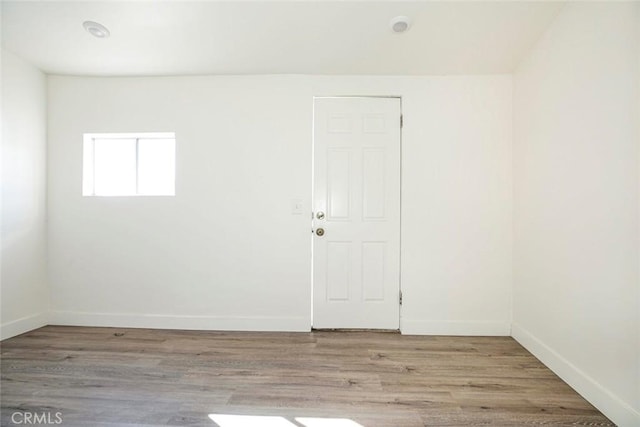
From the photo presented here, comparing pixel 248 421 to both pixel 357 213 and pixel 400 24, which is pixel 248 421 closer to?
pixel 357 213

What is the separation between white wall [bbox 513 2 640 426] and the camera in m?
1.49

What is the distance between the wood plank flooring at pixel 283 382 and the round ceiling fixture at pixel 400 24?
8.09 ft

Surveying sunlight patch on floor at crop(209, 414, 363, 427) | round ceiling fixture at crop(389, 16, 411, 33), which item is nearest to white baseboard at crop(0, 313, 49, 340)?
sunlight patch on floor at crop(209, 414, 363, 427)

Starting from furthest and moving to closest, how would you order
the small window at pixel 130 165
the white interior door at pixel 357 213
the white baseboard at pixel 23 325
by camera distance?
1. the small window at pixel 130 165
2. the white interior door at pixel 357 213
3. the white baseboard at pixel 23 325

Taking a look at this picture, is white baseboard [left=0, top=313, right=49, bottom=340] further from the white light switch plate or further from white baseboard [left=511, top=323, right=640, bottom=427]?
white baseboard [left=511, top=323, right=640, bottom=427]

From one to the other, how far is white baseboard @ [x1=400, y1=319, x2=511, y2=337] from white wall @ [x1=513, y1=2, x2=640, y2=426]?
0.21 metres

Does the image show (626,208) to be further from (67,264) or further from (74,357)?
(67,264)

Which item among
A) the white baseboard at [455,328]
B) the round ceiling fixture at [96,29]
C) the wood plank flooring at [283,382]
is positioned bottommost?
the wood plank flooring at [283,382]

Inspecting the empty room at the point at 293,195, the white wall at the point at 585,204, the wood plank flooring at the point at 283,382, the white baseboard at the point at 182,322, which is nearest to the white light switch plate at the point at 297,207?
the empty room at the point at 293,195

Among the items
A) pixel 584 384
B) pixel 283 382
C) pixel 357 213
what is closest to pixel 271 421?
pixel 283 382

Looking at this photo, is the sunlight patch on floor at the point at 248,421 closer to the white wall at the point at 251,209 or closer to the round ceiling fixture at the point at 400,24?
the white wall at the point at 251,209

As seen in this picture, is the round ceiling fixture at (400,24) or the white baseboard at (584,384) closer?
the white baseboard at (584,384)

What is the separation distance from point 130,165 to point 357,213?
2342 millimetres

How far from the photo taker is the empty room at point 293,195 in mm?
2004
